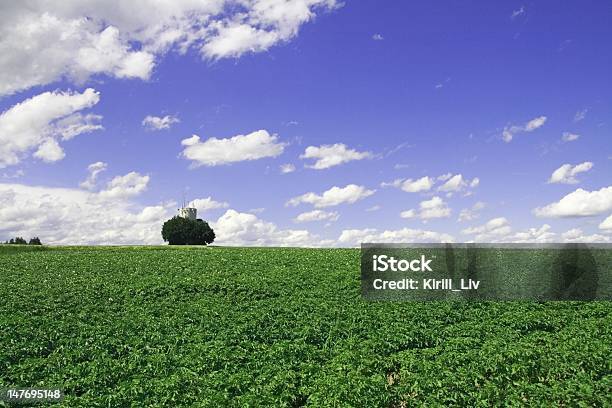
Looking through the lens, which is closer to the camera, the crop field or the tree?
the crop field

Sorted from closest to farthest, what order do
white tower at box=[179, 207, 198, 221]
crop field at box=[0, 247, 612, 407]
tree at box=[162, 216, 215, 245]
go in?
crop field at box=[0, 247, 612, 407] → tree at box=[162, 216, 215, 245] → white tower at box=[179, 207, 198, 221]

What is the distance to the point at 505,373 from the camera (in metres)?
15.0

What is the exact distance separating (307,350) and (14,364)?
9811 mm

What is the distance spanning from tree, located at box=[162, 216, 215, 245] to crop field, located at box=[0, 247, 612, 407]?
8373cm

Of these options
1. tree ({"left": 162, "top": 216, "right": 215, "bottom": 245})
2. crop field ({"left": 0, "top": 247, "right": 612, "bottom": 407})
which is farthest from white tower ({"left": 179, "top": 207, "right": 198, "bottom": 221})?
crop field ({"left": 0, "top": 247, "right": 612, "bottom": 407})

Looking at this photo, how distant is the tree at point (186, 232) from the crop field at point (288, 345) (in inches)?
3296

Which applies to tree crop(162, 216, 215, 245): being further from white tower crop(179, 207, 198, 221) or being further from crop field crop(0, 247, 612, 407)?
crop field crop(0, 247, 612, 407)

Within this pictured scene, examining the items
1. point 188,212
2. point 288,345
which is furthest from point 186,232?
point 288,345

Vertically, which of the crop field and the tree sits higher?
the tree

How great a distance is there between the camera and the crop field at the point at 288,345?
13.9 meters

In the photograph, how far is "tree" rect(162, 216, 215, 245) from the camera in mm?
114625

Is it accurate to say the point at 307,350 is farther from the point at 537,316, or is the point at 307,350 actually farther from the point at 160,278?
the point at 160,278

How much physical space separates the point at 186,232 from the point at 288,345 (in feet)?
331

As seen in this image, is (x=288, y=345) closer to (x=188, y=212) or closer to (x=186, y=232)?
(x=186, y=232)
